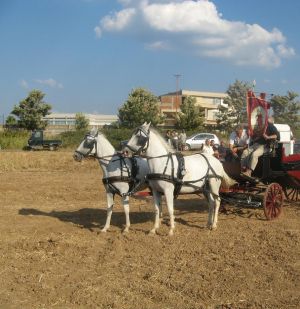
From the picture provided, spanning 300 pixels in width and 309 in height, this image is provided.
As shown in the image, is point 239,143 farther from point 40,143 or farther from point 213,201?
point 40,143

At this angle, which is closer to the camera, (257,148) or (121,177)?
(121,177)

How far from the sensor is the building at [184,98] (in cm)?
7327

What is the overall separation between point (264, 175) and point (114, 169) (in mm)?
Result: 3535

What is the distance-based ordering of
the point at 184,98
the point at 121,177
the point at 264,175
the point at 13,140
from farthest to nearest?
the point at 184,98 < the point at 13,140 < the point at 264,175 < the point at 121,177

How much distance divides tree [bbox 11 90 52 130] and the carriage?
4209 cm

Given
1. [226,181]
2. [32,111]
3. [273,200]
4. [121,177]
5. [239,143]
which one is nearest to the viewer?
[121,177]

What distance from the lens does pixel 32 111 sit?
5066 cm

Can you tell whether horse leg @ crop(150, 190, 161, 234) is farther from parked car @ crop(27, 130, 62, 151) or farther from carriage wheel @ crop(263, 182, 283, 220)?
parked car @ crop(27, 130, 62, 151)

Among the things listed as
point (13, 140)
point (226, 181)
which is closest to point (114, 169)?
point (226, 181)

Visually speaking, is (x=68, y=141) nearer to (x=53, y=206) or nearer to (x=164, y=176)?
(x=53, y=206)

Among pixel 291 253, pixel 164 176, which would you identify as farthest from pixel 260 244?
pixel 164 176

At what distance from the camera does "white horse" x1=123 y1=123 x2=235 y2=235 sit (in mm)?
8898

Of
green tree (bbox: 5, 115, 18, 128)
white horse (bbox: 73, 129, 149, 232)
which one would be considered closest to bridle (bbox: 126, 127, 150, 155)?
white horse (bbox: 73, 129, 149, 232)

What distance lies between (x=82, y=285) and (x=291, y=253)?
3.46 meters
